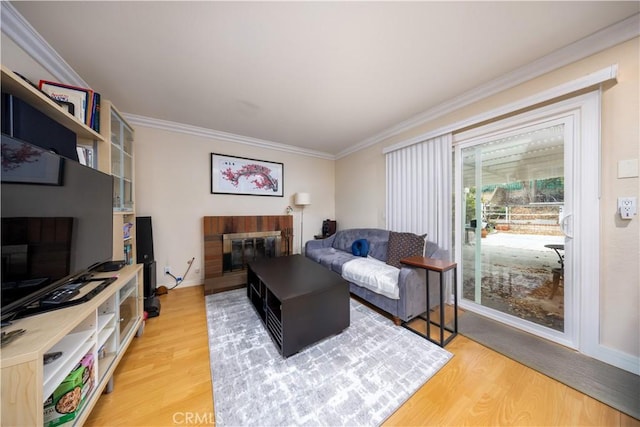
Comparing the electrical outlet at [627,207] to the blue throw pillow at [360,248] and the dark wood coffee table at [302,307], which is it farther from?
the blue throw pillow at [360,248]

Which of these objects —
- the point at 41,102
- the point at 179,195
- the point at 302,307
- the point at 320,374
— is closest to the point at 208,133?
the point at 179,195

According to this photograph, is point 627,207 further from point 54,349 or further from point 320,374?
point 54,349

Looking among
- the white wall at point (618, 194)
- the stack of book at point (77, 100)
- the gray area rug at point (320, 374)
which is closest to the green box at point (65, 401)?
the gray area rug at point (320, 374)

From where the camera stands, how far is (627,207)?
1439 millimetres

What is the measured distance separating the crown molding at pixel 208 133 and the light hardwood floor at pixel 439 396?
2712 millimetres

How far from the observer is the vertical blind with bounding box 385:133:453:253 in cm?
244

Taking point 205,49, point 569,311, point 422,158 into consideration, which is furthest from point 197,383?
point 422,158

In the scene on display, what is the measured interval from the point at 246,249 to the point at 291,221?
0.90m

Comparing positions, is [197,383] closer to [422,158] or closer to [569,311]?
[569,311]

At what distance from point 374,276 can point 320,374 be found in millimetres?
1089

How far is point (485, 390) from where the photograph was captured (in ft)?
4.32

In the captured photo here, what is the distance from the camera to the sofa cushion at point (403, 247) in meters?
2.39

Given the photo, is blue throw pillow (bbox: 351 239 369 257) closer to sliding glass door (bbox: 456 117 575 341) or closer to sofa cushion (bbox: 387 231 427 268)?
sofa cushion (bbox: 387 231 427 268)

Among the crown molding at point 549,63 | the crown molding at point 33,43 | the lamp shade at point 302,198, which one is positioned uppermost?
the crown molding at point 549,63
